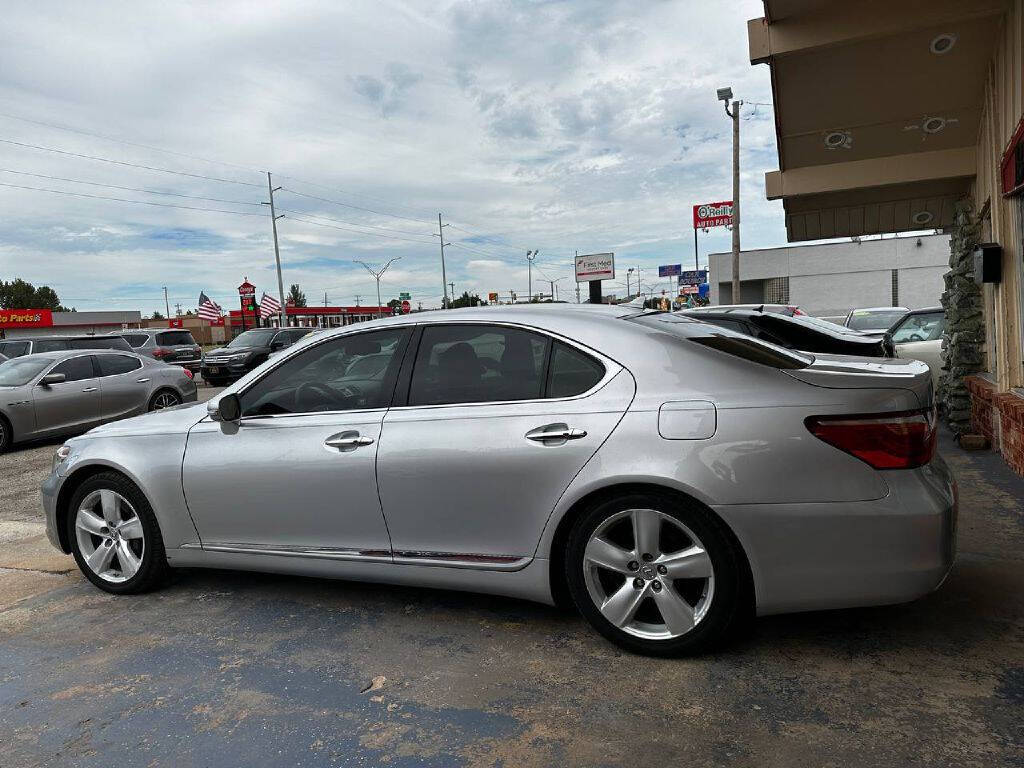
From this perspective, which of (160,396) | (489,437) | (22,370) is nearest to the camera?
(489,437)

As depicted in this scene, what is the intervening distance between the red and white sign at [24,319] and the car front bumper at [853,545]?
7246cm

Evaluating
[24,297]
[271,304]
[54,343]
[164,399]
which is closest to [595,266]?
[164,399]

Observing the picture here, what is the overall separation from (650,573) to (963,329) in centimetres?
705

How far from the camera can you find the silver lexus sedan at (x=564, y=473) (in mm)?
2840

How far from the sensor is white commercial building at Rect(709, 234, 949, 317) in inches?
1903

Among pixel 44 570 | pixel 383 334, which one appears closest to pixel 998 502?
pixel 383 334

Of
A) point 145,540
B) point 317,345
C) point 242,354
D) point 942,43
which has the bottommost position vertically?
point 145,540

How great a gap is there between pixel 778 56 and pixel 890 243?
47.4m

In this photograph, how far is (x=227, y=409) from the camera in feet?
12.7

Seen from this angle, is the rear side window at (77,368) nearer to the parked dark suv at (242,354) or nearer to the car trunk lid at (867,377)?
the parked dark suv at (242,354)

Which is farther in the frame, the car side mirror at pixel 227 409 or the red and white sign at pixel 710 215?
the red and white sign at pixel 710 215

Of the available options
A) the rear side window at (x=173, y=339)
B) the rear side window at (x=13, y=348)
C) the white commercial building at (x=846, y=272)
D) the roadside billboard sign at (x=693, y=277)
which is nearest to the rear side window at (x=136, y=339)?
the rear side window at (x=173, y=339)

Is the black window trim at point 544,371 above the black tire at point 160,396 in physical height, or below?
above

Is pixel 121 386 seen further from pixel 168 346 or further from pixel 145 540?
pixel 168 346
